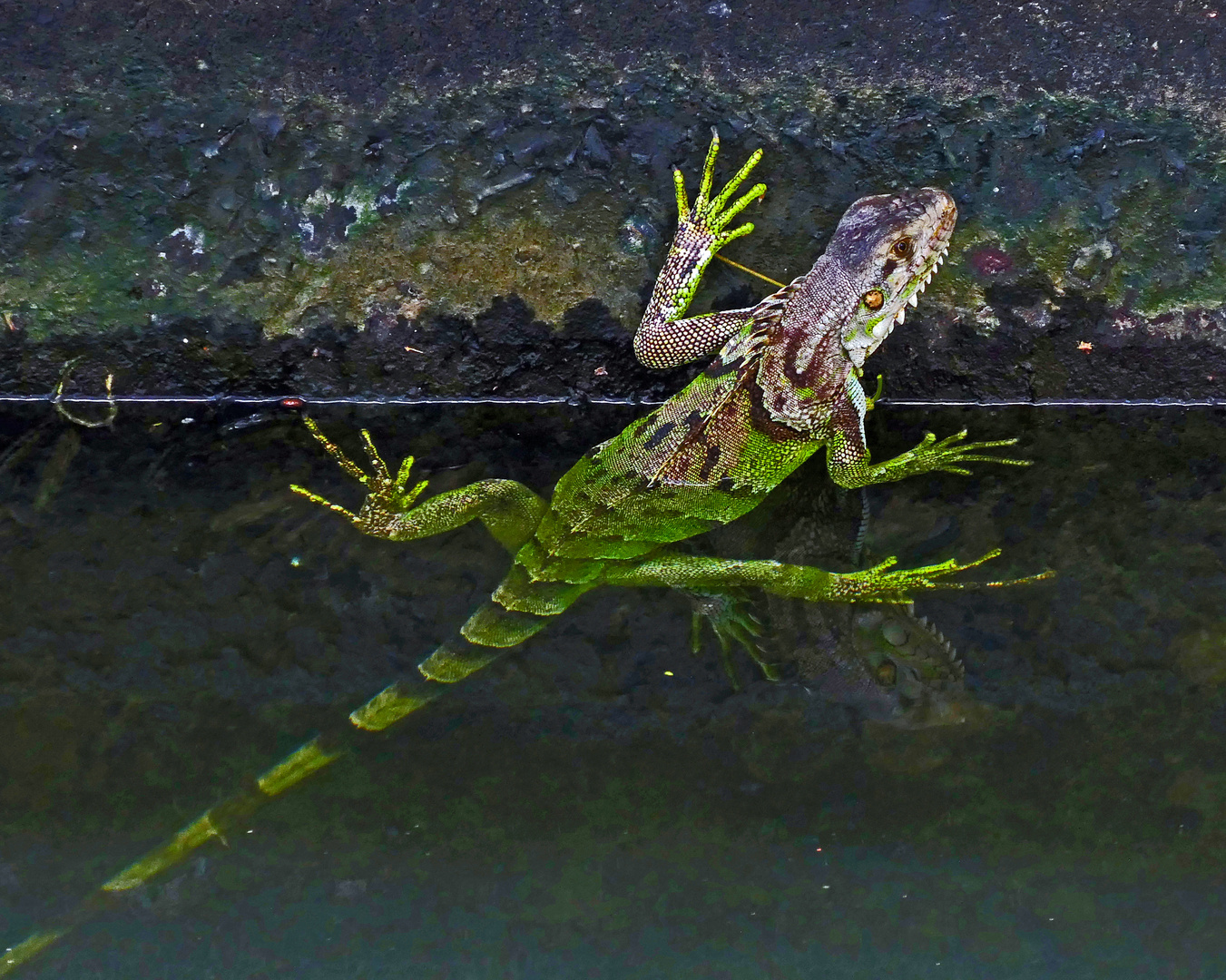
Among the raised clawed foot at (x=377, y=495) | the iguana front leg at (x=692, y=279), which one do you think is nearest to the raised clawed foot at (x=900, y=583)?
the iguana front leg at (x=692, y=279)

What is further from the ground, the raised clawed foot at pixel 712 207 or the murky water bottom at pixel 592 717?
the raised clawed foot at pixel 712 207

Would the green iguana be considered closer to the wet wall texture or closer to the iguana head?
the iguana head

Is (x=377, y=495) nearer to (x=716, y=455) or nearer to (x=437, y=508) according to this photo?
(x=437, y=508)

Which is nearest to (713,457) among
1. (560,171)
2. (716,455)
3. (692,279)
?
(716,455)

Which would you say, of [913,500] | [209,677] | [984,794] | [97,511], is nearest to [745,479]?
[913,500]

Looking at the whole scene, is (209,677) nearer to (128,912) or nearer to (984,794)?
(128,912)

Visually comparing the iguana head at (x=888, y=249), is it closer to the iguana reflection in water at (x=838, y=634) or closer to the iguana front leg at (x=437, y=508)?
the iguana reflection in water at (x=838, y=634)
